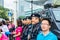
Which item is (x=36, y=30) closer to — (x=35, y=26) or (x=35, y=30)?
(x=35, y=30)

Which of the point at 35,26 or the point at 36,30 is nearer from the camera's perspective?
the point at 36,30

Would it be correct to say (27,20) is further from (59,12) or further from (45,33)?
(45,33)

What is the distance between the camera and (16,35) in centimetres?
1288

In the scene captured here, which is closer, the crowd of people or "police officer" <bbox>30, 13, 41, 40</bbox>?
the crowd of people

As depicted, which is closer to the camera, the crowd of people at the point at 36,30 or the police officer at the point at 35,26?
the crowd of people at the point at 36,30

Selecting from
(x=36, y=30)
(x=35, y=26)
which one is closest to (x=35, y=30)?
(x=36, y=30)

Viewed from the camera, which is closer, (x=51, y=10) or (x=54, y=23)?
(x=54, y=23)

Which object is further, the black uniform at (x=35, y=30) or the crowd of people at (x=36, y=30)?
the black uniform at (x=35, y=30)

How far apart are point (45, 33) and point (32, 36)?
81.5 inches

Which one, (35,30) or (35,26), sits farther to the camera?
(35,26)

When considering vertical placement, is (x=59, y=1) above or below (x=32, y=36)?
above

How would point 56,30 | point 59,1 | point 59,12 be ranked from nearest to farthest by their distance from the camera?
point 56,30 < point 59,12 < point 59,1

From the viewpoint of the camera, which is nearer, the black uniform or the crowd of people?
the crowd of people

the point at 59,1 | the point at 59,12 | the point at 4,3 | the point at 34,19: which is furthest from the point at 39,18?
the point at 4,3
